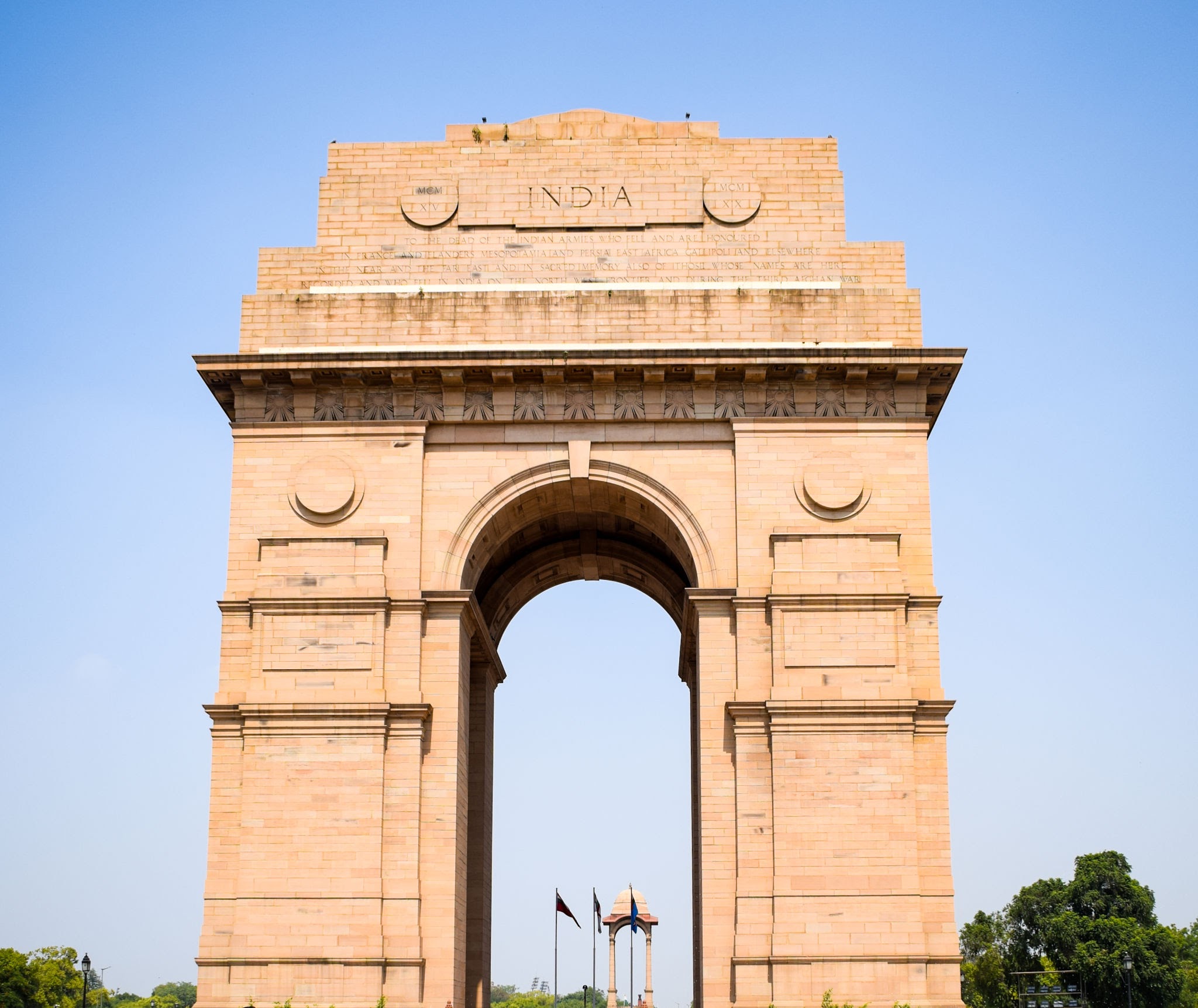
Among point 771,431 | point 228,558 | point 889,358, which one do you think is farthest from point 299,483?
point 889,358

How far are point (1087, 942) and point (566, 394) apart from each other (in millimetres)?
53062

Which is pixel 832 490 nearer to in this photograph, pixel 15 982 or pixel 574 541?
pixel 574 541

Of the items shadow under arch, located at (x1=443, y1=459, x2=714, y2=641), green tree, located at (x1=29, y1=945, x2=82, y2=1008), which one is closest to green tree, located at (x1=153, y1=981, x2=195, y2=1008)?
green tree, located at (x1=29, y1=945, x2=82, y2=1008)

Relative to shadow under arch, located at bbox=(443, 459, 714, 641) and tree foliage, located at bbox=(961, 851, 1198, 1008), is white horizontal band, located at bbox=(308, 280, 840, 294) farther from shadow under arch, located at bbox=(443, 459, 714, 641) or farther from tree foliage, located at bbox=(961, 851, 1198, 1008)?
tree foliage, located at bbox=(961, 851, 1198, 1008)

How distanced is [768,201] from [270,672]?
46.3 feet

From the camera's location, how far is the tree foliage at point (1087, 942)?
7244 centimetres

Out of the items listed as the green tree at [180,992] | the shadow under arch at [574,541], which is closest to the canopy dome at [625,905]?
the shadow under arch at [574,541]

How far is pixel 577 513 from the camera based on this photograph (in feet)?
116

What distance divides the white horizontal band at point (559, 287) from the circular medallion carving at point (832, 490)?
151 inches

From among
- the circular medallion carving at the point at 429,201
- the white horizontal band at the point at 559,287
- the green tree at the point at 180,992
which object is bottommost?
the green tree at the point at 180,992

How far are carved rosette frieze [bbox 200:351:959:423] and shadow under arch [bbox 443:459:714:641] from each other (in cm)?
137

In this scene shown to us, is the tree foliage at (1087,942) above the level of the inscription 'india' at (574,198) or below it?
below

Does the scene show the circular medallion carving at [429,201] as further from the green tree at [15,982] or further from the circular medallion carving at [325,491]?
the green tree at [15,982]

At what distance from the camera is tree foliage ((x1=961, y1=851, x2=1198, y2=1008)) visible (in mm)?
72438
